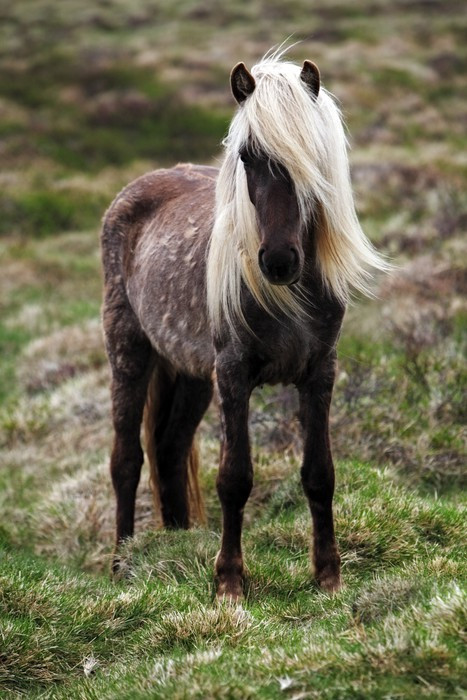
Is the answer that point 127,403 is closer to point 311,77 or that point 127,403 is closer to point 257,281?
point 257,281

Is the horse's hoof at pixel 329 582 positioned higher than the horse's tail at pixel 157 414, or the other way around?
the horse's tail at pixel 157 414

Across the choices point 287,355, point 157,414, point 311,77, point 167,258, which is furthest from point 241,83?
point 157,414

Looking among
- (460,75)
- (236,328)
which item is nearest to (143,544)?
Answer: (236,328)

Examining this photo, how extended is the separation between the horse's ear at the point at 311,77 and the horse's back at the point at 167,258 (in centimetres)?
118

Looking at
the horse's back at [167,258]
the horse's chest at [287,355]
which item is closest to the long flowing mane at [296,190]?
the horse's chest at [287,355]

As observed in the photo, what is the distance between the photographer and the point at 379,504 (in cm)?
534

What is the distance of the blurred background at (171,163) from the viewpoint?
7.03m

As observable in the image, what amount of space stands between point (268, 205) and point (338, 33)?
32.2 metres

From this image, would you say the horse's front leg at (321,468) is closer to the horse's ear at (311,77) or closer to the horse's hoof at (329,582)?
the horse's hoof at (329,582)

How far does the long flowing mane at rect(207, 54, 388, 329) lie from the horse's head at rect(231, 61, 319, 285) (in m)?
0.04

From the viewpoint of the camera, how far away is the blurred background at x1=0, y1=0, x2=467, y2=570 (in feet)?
23.1

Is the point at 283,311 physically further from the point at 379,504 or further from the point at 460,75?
the point at 460,75

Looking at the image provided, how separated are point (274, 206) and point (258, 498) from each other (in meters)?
2.78

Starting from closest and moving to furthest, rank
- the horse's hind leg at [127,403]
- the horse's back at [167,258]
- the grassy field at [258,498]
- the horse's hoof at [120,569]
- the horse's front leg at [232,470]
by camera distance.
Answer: the grassy field at [258,498] < the horse's front leg at [232,470] < the horse's back at [167,258] < the horse's hoof at [120,569] < the horse's hind leg at [127,403]
